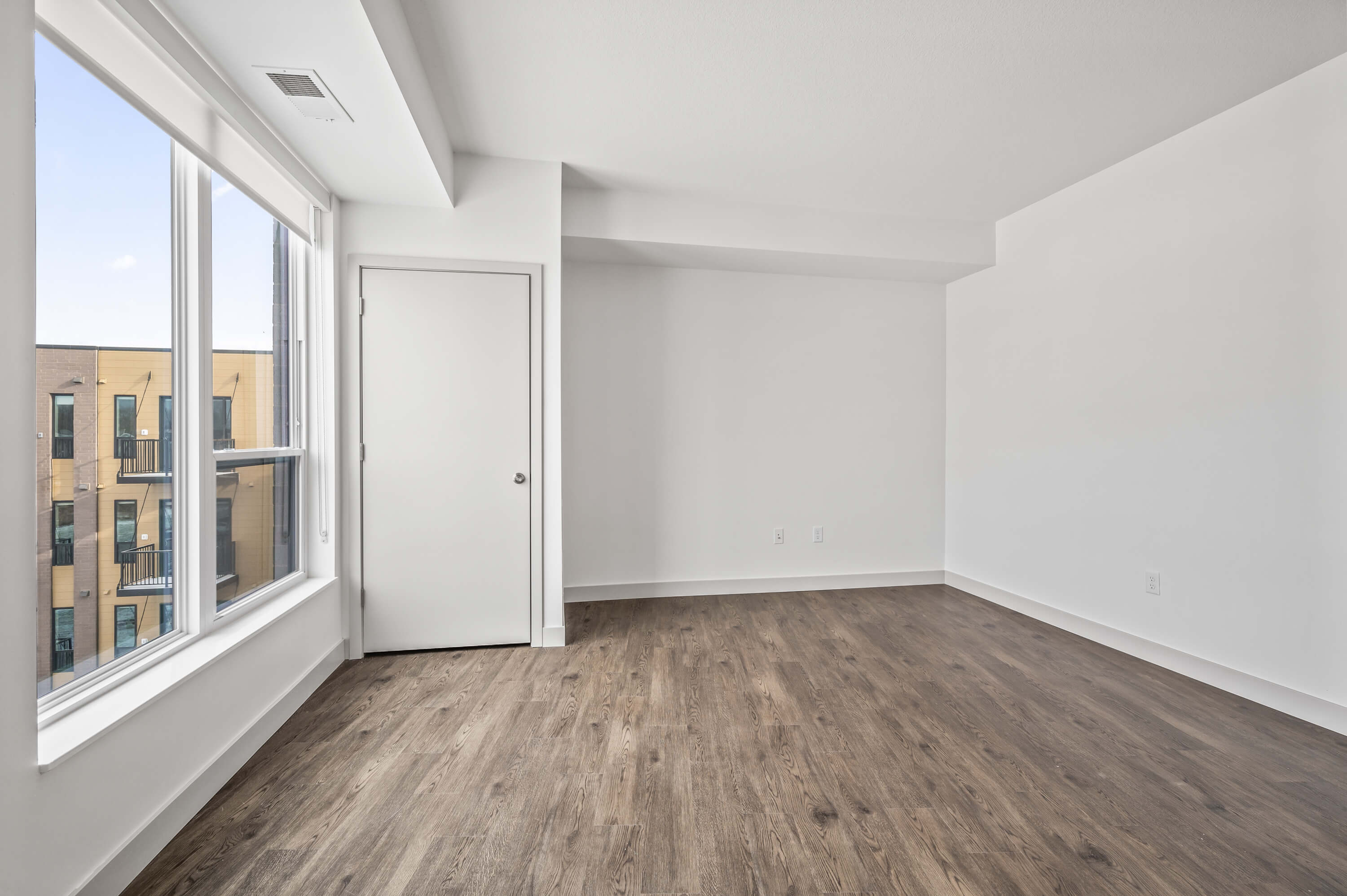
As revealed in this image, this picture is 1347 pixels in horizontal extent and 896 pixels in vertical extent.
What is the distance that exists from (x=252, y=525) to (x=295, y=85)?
176 centimetres

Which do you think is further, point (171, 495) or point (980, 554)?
point (980, 554)

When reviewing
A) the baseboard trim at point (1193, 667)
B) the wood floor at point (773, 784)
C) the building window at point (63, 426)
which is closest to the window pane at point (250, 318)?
the building window at point (63, 426)

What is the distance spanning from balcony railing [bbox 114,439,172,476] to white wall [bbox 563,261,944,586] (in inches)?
97.6

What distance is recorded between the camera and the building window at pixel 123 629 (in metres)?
1.71

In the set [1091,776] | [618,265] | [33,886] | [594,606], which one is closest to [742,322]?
[618,265]

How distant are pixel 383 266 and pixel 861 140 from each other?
2.70 meters

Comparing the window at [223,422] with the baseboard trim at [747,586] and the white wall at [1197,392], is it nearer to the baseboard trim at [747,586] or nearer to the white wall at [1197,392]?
the baseboard trim at [747,586]

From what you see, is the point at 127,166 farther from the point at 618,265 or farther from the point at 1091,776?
the point at 1091,776

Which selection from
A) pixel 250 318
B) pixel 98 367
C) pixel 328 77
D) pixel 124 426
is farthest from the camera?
pixel 250 318

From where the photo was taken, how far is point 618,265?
4270 mm

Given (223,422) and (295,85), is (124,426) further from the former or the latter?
(295,85)

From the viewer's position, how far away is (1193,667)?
2.90 m

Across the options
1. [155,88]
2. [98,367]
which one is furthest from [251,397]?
[155,88]

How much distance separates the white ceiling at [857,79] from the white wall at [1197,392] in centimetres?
34
